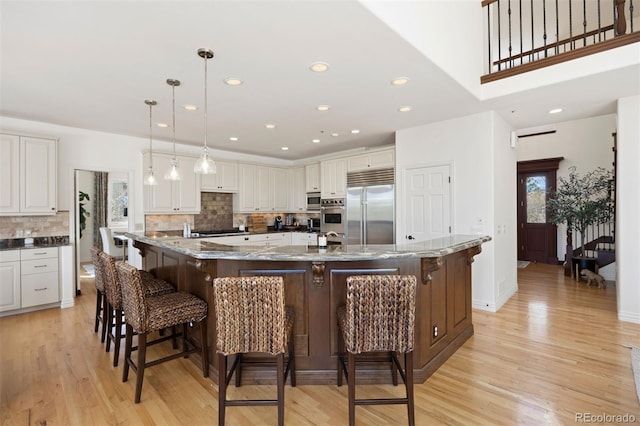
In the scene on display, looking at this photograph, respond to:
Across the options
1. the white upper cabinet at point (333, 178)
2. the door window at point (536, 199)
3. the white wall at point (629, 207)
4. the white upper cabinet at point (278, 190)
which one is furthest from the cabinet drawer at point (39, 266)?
the door window at point (536, 199)

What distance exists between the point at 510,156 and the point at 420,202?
1.48m

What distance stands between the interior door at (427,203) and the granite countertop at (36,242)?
4.98 metres

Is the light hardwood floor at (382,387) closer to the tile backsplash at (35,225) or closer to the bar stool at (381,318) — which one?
the bar stool at (381,318)

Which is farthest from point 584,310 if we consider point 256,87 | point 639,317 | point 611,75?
point 256,87

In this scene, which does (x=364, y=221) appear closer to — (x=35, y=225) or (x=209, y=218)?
(x=209, y=218)

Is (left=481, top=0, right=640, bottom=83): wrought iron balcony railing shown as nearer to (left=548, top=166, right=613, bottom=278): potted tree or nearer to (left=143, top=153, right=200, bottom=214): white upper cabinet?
(left=548, top=166, right=613, bottom=278): potted tree

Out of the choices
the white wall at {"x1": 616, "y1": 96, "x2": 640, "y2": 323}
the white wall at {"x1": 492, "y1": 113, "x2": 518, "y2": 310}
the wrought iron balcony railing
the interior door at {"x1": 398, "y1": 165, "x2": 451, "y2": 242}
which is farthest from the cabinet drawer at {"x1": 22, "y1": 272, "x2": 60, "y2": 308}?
the white wall at {"x1": 616, "y1": 96, "x2": 640, "y2": 323}

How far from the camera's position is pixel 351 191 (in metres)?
5.84

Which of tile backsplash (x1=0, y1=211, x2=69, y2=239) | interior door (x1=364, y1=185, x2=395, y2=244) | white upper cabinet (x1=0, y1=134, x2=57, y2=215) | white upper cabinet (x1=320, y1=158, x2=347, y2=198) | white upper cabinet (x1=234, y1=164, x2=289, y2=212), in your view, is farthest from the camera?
white upper cabinet (x1=234, y1=164, x2=289, y2=212)

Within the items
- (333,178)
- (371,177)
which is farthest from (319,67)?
(333,178)

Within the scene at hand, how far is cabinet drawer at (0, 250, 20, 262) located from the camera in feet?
13.0

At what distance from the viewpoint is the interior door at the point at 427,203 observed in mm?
4484

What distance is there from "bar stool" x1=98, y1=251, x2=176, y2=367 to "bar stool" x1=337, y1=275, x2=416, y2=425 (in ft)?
6.43

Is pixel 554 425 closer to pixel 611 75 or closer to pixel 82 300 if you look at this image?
pixel 611 75
